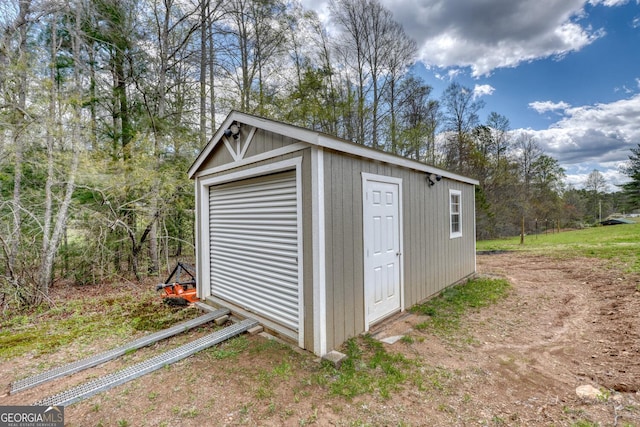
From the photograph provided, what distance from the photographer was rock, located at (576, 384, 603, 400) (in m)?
2.22

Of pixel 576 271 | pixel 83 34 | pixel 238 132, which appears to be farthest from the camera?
pixel 576 271

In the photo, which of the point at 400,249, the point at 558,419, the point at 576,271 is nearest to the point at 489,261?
the point at 576,271

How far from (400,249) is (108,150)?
7677 mm

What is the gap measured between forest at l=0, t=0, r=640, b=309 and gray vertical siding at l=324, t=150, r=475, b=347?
543 centimetres

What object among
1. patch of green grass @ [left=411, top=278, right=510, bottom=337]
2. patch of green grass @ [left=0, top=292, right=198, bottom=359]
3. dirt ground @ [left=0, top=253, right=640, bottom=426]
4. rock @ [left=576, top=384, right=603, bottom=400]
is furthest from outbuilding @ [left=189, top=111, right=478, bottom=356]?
rock @ [left=576, top=384, right=603, bottom=400]

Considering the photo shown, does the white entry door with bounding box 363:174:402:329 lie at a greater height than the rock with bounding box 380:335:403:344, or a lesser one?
greater

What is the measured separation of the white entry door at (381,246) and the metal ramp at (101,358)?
2.33m

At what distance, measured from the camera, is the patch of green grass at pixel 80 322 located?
11.2ft

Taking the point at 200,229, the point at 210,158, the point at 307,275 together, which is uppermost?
the point at 210,158

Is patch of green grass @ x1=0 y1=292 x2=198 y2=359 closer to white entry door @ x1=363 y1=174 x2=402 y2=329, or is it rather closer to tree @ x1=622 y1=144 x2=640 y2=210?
white entry door @ x1=363 y1=174 x2=402 y2=329

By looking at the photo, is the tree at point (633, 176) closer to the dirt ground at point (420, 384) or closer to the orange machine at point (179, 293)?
the dirt ground at point (420, 384)

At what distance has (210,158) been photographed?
4.59 meters

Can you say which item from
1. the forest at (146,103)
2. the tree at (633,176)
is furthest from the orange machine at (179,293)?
the tree at (633,176)

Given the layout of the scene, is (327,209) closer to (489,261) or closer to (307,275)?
(307,275)
